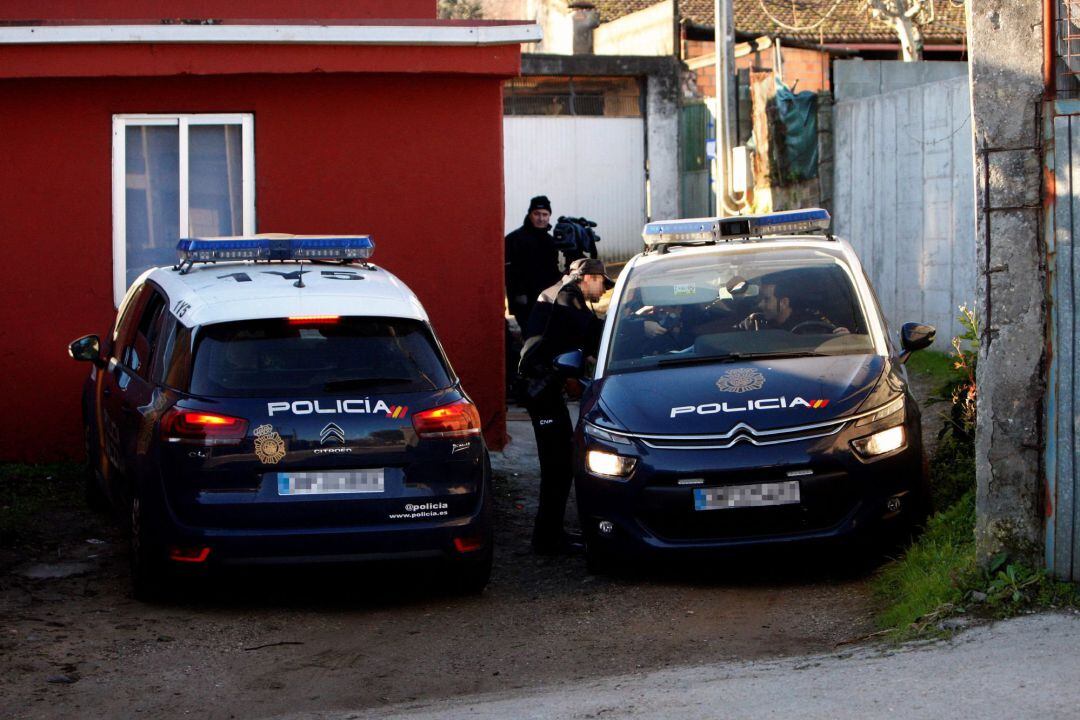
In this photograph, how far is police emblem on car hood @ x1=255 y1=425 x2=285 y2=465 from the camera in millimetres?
6879

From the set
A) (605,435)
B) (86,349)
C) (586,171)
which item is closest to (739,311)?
(605,435)

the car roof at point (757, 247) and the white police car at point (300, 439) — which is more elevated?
the car roof at point (757, 247)

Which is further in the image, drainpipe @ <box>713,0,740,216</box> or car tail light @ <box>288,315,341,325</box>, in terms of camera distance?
drainpipe @ <box>713,0,740,216</box>

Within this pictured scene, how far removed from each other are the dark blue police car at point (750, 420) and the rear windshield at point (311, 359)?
1044 millimetres

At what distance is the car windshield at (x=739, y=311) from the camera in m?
8.23

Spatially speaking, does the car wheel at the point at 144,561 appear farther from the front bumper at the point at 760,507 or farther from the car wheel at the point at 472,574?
the front bumper at the point at 760,507

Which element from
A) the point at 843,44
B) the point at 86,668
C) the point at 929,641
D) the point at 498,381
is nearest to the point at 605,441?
the point at 929,641

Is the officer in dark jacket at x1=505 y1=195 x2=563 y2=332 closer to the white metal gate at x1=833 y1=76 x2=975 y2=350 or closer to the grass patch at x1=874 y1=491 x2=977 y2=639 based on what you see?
the white metal gate at x1=833 y1=76 x2=975 y2=350

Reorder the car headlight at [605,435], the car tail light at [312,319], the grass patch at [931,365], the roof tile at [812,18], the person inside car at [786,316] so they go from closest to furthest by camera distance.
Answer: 1. the car tail light at [312,319]
2. the car headlight at [605,435]
3. the person inside car at [786,316]
4. the grass patch at [931,365]
5. the roof tile at [812,18]

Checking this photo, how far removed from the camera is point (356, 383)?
23.6 feet

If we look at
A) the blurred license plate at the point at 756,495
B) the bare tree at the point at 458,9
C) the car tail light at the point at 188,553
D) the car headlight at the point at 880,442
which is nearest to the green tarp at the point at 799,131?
the car headlight at the point at 880,442

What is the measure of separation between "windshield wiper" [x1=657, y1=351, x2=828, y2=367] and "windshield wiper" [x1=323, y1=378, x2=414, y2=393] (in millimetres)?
1642

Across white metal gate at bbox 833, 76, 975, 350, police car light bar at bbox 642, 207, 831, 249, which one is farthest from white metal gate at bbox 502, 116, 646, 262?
→ police car light bar at bbox 642, 207, 831, 249

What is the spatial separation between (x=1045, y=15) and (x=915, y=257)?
870 centimetres
